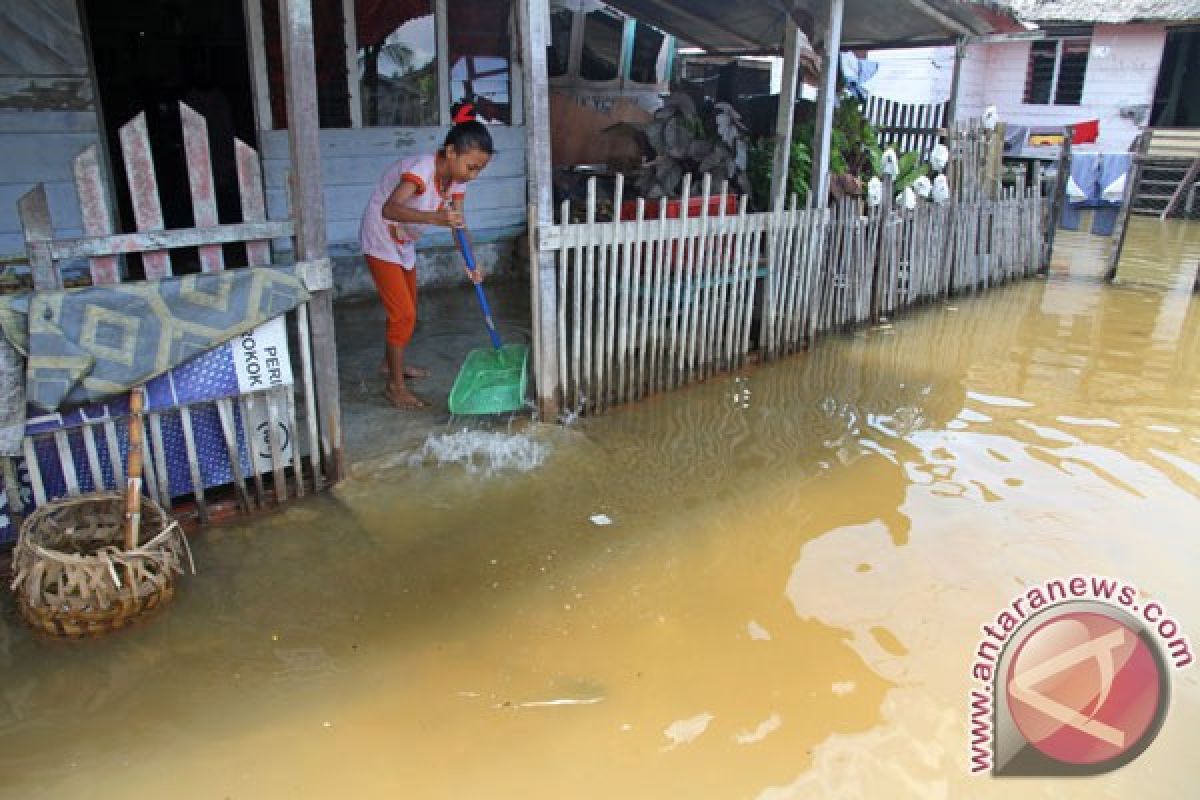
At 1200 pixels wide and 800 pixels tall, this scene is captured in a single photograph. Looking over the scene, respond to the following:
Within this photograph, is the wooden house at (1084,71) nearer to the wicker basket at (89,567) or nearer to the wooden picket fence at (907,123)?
the wooden picket fence at (907,123)

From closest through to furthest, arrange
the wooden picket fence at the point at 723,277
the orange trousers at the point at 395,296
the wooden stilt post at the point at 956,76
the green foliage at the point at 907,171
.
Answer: the orange trousers at the point at 395,296, the wooden picket fence at the point at 723,277, the green foliage at the point at 907,171, the wooden stilt post at the point at 956,76

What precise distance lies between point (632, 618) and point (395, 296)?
8.59 feet

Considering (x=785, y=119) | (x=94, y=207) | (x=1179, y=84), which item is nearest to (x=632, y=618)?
(x=94, y=207)

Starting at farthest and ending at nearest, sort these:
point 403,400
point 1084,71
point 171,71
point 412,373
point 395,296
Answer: point 1084,71 < point 171,71 < point 412,373 < point 403,400 < point 395,296

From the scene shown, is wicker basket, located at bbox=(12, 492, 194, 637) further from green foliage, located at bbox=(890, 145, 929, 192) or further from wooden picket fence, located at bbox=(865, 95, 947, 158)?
wooden picket fence, located at bbox=(865, 95, 947, 158)

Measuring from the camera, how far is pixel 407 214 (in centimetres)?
470

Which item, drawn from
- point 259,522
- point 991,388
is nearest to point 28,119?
point 259,522

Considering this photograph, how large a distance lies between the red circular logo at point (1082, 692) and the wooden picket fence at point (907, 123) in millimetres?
8014

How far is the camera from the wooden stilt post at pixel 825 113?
21.3ft

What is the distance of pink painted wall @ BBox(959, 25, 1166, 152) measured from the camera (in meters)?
17.8

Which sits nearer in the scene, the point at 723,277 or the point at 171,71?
the point at 723,277

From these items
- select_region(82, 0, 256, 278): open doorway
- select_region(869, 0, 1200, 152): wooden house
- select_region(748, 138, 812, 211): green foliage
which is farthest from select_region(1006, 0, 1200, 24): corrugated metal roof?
select_region(82, 0, 256, 278): open doorway

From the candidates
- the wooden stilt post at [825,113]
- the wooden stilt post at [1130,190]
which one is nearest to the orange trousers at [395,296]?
the wooden stilt post at [825,113]

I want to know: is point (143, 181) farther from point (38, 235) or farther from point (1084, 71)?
point (1084, 71)
